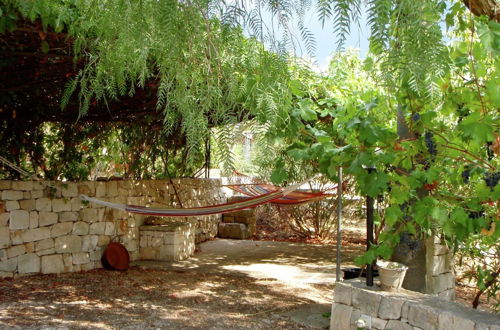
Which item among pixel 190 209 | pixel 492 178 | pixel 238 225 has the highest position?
pixel 492 178

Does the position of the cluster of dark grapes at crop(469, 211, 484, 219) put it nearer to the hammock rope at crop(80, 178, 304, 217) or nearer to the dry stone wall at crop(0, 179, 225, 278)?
the hammock rope at crop(80, 178, 304, 217)

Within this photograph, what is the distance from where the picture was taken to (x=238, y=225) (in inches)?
271

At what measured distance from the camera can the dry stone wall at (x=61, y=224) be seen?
379 cm

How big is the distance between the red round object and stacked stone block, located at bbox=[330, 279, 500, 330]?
245cm

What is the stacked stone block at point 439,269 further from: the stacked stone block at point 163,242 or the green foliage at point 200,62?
the stacked stone block at point 163,242

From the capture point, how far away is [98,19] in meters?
1.33

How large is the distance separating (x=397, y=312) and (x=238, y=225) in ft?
15.2

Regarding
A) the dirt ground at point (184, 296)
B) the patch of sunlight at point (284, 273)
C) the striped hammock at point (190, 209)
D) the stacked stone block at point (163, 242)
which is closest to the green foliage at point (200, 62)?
the dirt ground at point (184, 296)

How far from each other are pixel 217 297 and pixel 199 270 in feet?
3.42

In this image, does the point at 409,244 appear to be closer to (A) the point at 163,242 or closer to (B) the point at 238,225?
(A) the point at 163,242

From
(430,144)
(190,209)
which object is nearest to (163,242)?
(190,209)

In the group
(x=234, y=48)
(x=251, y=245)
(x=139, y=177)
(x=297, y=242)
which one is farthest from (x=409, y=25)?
(x=297, y=242)

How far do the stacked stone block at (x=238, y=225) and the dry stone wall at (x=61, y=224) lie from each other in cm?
174

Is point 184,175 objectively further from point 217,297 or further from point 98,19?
point 98,19
